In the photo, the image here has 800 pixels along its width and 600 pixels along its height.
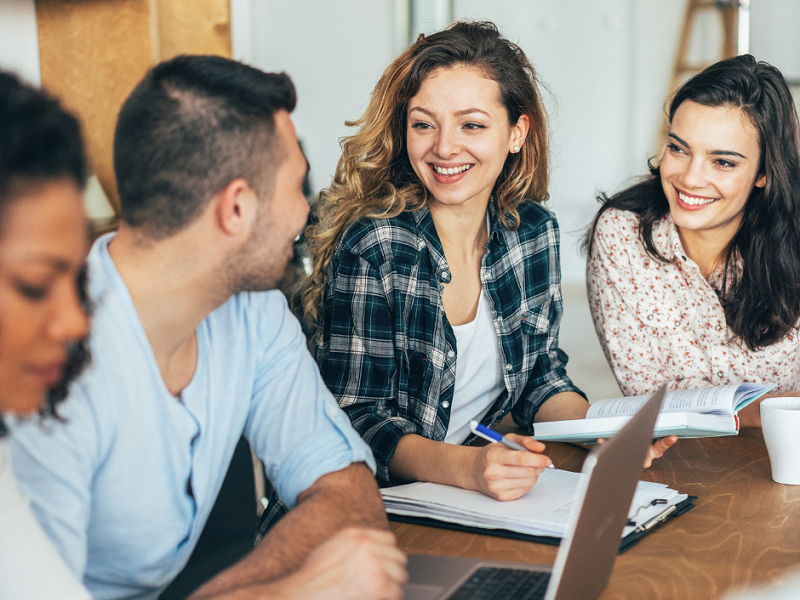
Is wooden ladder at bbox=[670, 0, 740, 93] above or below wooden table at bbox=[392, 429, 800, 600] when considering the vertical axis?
above

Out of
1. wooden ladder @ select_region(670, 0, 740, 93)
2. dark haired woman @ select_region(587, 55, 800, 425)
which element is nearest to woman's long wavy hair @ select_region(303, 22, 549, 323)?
dark haired woman @ select_region(587, 55, 800, 425)

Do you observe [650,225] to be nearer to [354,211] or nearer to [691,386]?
[691,386]

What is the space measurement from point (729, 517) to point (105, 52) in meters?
1.95

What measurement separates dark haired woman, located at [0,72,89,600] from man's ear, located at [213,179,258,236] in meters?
0.22

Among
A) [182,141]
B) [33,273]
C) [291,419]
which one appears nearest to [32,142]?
[33,273]

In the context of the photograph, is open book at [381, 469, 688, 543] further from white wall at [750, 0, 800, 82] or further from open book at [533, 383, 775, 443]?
white wall at [750, 0, 800, 82]

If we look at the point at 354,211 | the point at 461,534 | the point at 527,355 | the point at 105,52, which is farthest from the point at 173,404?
the point at 105,52

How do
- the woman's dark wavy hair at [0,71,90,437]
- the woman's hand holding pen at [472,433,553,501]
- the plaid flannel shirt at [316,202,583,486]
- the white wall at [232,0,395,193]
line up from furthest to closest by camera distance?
the white wall at [232,0,395,193] < the plaid flannel shirt at [316,202,583,486] < the woman's hand holding pen at [472,433,553,501] < the woman's dark wavy hair at [0,71,90,437]

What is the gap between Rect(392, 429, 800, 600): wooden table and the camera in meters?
0.85

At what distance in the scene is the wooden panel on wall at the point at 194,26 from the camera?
2.38 metres

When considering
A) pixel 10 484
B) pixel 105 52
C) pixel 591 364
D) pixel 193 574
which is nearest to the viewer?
pixel 10 484

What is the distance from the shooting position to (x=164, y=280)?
0.91 m

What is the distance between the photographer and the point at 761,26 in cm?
304

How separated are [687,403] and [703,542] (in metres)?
0.33
